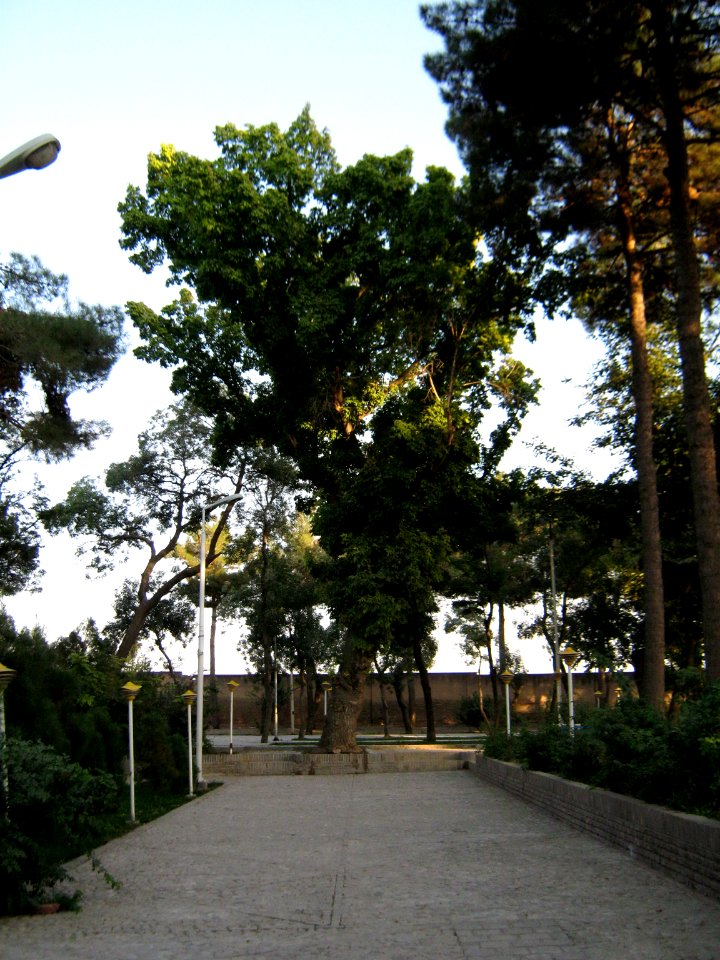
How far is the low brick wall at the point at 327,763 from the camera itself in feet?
92.9

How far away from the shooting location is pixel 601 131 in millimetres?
20312

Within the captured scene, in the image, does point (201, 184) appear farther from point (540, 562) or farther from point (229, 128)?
point (540, 562)


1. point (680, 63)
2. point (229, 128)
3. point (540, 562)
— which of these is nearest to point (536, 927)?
point (680, 63)

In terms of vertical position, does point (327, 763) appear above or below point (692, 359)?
below

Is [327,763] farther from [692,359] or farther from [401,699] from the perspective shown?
[401,699]

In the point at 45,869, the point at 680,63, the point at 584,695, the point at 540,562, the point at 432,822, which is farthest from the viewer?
the point at 584,695

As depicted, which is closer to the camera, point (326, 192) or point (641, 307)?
point (641, 307)

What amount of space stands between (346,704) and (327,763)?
2065mm

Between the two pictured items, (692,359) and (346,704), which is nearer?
(692,359)

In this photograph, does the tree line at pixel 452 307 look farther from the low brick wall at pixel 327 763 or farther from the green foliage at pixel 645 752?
the green foliage at pixel 645 752

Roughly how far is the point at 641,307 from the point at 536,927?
15.5 meters

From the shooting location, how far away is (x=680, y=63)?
17562mm

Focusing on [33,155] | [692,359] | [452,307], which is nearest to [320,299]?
[452,307]

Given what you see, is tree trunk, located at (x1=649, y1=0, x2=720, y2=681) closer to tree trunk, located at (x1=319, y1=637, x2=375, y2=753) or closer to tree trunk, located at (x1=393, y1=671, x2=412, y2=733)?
tree trunk, located at (x1=319, y1=637, x2=375, y2=753)
